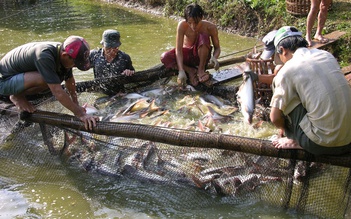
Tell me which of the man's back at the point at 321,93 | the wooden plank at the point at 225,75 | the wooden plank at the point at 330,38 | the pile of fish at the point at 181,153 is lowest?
the pile of fish at the point at 181,153

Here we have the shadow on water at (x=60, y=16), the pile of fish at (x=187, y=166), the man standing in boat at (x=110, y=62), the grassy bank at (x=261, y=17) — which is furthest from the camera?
the shadow on water at (x=60, y=16)

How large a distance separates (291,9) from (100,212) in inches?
292

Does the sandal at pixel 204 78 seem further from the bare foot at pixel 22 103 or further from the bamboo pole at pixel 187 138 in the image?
the bare foot at pixel 22 103

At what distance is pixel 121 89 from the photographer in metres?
7.36

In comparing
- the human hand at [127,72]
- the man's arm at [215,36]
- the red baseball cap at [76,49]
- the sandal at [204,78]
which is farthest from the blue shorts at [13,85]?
the man's arm at [215,36]

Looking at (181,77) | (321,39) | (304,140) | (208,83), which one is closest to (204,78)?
(208,83)

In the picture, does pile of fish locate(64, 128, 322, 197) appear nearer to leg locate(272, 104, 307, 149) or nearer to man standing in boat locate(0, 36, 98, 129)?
leg locate(272, 104, 307, 149)

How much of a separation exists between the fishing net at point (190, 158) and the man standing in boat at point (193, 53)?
119 cm

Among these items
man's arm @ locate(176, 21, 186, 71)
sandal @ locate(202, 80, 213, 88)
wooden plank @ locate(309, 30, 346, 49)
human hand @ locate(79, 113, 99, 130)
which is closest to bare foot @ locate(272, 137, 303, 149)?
human hand @ locate(79, 113, 99, 130)

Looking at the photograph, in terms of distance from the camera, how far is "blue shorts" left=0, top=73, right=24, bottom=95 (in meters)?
5.21

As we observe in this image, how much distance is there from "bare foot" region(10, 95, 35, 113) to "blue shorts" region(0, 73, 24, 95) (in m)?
0.08

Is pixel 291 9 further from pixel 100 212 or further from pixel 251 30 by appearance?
pixel 100 212

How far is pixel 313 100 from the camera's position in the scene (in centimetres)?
361

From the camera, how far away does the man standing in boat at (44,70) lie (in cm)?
485
